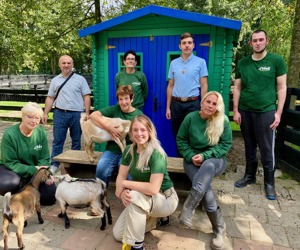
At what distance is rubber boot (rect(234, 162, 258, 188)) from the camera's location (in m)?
3.96

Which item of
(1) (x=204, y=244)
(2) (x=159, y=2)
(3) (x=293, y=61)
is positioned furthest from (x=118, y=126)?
(2) (x=159, y=2)

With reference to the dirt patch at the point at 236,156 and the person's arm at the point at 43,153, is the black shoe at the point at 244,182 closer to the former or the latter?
the dirt patch at the point at 236,156

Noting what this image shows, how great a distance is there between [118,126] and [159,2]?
20.9ft

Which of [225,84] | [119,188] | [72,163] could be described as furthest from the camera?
[225,84]

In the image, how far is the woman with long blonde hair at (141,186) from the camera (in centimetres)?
235

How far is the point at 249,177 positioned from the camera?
13.3ft

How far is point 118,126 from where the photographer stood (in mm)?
3193

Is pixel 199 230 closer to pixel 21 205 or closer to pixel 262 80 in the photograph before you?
pixel 21 205

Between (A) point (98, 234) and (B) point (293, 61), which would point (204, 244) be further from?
(B) point (293, 61)

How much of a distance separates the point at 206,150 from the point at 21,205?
6.26ft

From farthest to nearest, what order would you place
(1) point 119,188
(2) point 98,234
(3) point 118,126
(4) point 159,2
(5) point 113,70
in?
(4) point 159,2 < (5) point 113,70 < (3) point 118,126 < (2) point 98,234 < (1) point 119,188

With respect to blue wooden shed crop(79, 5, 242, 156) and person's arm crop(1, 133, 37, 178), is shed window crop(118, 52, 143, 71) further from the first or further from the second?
person's arm crop(1, 133, 37, 178)

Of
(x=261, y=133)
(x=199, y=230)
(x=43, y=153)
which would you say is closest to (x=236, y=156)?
(x=261, y=133)

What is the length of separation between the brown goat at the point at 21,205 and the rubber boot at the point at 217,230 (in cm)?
173
